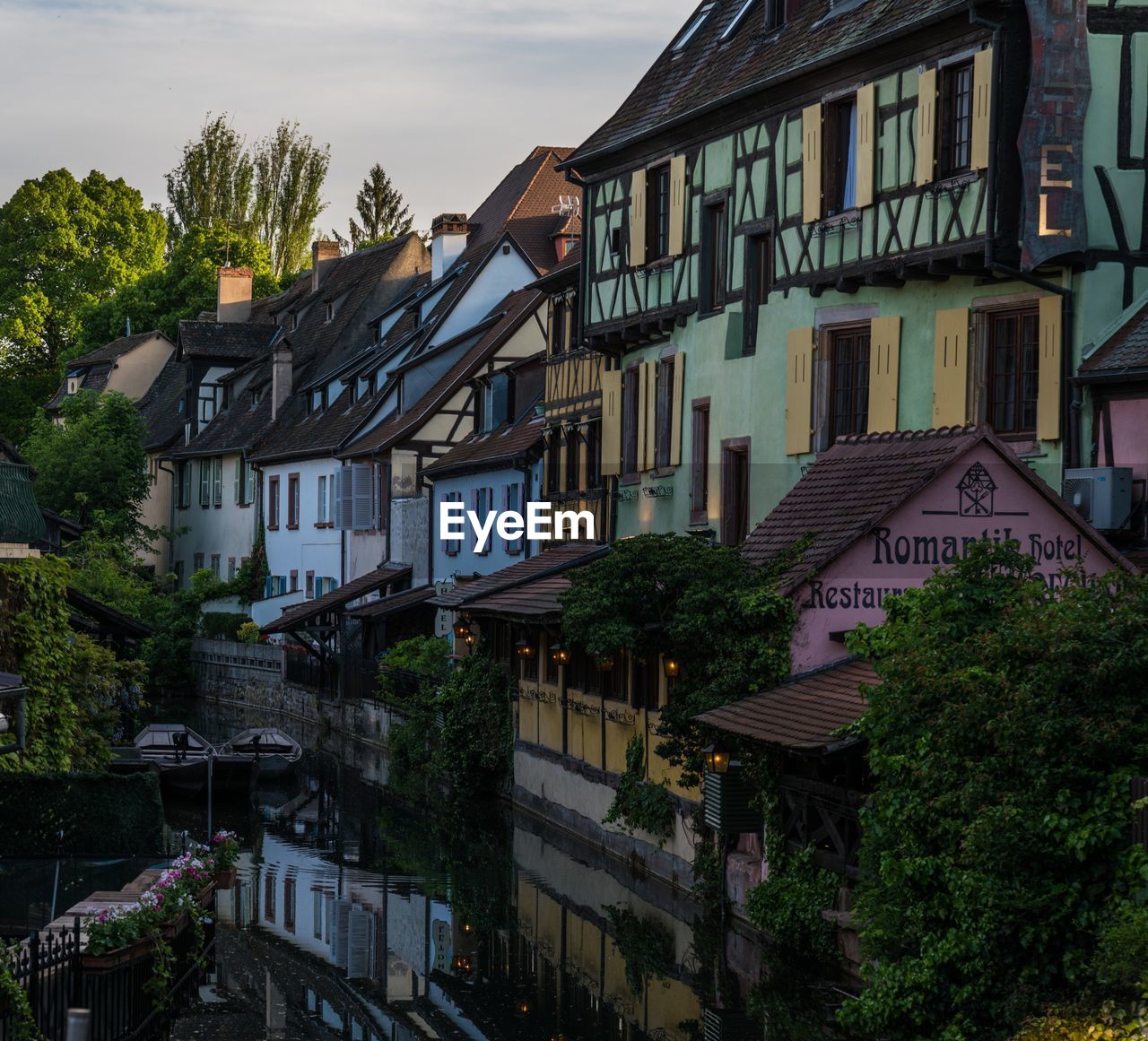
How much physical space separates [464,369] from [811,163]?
20734 mm

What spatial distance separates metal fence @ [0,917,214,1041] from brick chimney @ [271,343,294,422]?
42342mm

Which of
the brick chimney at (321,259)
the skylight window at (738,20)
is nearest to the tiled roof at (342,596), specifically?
the skylight window at (738,20)

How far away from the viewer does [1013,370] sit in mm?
21328

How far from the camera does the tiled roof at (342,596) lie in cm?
4431

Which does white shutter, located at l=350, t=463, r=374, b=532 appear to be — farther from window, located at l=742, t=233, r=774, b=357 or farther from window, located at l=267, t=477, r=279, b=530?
window, located at l=742, t=233, r=774, b=357

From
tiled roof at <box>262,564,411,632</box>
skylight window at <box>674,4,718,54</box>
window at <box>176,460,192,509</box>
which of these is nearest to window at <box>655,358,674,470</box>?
skylight window at <box>674,4,718,54</box>

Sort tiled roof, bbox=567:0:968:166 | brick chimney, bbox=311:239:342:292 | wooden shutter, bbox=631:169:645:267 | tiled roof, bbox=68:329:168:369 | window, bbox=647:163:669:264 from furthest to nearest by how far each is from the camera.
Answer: tiled roof, bbox=68:329:168:369
brick chimney, bbox=311:239:342:292
wooden shutter, bbox=631:169:645:267
window, bbox=647:163:669:264
tiled roof, bbox=567:0:968:166

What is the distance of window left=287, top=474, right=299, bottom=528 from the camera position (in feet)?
177

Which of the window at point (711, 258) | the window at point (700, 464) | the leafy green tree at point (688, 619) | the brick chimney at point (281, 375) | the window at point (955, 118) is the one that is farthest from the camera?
the brick chimney at point (281, 375)

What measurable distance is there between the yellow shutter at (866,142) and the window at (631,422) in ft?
24.5

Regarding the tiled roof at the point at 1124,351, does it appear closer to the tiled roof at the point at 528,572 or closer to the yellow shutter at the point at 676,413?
the yellow shutter at the point at 676,413

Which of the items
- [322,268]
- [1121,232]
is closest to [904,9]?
[1121,232]

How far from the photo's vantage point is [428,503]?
143ft

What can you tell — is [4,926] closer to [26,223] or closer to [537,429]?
[537,429]
